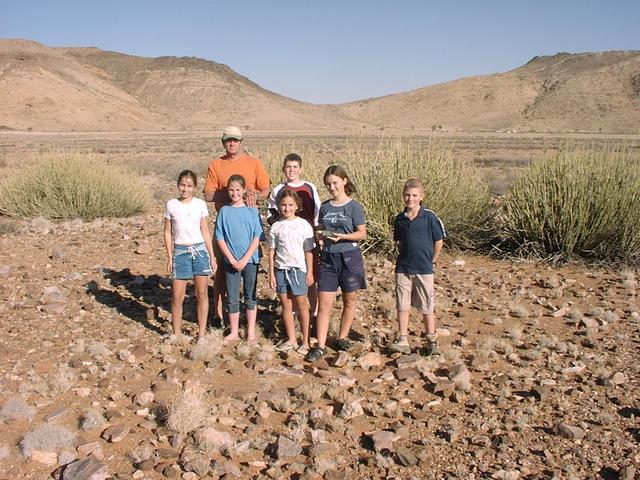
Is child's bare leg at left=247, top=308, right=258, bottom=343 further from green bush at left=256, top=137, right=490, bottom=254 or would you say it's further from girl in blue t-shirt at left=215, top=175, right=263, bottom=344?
green bush at left=256, top=137, right=490, bottom=254

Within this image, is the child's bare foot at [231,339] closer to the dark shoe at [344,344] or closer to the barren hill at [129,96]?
the dark shoe at [344,344]

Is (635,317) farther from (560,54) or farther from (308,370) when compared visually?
(560,54)

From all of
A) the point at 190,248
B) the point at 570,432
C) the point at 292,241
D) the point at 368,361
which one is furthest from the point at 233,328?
the point at 570,432

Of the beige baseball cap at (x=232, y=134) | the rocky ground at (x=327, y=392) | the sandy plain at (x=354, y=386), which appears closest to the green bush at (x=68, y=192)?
the sandy plain at (x=354, y=386)

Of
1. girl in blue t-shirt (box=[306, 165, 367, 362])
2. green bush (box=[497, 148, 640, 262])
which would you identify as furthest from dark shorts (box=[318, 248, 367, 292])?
green bush (box=[497, 148, 640, 262])

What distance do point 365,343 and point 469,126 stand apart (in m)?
86.5

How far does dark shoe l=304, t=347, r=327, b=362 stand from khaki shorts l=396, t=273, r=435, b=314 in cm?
69

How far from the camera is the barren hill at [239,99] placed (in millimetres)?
68125

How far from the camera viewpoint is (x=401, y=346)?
468 centimetres

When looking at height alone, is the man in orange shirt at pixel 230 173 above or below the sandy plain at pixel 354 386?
above

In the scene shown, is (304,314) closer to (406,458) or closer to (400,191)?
(406,458)

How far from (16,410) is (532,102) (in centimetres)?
10025

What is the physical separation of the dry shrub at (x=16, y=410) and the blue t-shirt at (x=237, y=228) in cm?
176

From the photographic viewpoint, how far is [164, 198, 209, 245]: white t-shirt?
15.9 ft
